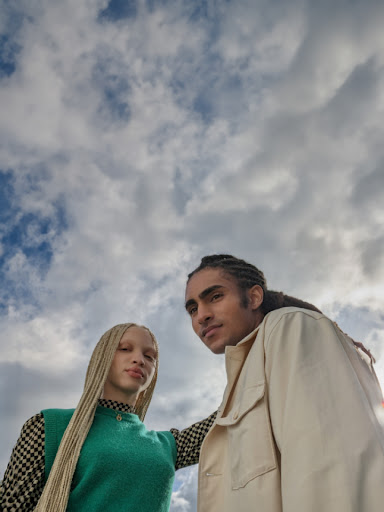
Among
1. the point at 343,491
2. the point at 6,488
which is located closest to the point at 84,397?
the point at 6,488

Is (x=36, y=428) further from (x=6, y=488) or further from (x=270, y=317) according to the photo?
(x=270, y=317)

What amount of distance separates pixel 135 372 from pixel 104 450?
814 millimetres

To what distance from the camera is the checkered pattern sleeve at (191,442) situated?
12.9 feet

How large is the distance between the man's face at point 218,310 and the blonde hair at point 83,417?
39.2 inches

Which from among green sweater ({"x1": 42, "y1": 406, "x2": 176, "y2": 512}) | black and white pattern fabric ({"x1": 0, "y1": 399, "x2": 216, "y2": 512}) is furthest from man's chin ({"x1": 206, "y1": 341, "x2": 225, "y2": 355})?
black and white pattern fabric ({"x1": 0, "y1": 399, "x2": 216, "y2": 512})

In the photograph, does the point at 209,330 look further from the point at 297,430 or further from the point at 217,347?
the point at 297,430

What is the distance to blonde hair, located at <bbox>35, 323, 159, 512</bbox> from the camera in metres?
3.10

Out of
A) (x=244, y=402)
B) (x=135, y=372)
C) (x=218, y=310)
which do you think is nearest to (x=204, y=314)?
(x=218, y=310)

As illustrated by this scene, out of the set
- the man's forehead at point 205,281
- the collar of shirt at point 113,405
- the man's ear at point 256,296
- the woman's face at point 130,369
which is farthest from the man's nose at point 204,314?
the collar of shirt at point 113,405

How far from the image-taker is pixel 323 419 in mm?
2004

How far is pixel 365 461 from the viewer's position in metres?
1.80

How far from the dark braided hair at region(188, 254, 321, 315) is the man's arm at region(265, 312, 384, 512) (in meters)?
1.21

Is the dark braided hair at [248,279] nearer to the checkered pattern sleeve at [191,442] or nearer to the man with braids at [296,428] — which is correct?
the man with braids at [296,428]

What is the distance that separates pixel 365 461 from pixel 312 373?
51 centimetres
